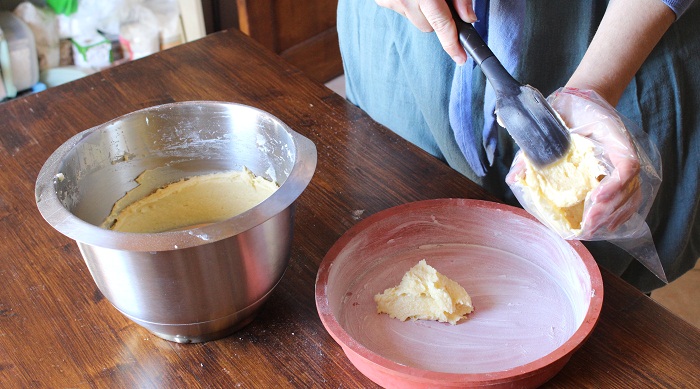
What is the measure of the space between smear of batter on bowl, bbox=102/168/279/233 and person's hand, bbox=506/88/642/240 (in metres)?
0.29

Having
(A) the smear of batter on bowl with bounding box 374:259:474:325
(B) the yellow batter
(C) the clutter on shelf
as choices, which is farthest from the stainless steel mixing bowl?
(C) the clutter on shelf

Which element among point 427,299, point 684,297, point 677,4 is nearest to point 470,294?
point 427,299

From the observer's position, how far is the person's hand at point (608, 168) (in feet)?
2.17

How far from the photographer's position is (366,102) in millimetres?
Answer: 1184

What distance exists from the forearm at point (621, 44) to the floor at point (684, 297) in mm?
1008

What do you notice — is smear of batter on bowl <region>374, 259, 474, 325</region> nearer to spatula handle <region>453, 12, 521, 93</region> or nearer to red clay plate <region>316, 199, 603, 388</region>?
red clay plate <region>316, 199, 603, 388</region>

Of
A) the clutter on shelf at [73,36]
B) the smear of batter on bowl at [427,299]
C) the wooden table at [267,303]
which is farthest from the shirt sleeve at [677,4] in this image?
the clutter on shelf at [73,36]

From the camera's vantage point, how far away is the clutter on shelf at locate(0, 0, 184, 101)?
184 cm

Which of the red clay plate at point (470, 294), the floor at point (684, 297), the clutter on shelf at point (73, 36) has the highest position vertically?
the red clay plate at point (470, 294)

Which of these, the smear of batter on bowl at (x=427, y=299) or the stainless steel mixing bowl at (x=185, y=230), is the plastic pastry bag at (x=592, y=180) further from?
the stainless steel mixing bowl at (x=185, y=230)

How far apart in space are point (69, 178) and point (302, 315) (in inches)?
10.6

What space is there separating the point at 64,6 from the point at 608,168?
169cm

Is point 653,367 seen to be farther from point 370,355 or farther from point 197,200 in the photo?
point 197,200

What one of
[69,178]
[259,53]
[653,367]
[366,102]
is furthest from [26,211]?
[653,367]
